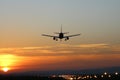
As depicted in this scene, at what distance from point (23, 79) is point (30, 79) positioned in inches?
111

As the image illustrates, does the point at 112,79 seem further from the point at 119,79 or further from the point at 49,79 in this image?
the point at 49,79

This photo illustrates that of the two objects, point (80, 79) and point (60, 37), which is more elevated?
point (60, 37)

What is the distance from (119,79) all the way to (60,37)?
29773mm

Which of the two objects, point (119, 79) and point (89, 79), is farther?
point (89, 79)

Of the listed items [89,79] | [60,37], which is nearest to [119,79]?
[89,79]

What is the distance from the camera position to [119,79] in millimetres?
169250

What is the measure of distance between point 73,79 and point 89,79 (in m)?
7.55

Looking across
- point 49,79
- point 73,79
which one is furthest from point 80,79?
point 49,79

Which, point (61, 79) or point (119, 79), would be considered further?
point (61, 79)

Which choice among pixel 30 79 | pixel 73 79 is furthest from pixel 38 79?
pixel 73 79

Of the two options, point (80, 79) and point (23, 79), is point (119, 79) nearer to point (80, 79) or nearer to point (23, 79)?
point (80, 79)

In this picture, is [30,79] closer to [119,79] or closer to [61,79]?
[61,79]

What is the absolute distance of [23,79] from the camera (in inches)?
6909

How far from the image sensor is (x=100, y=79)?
178000 millimetres
